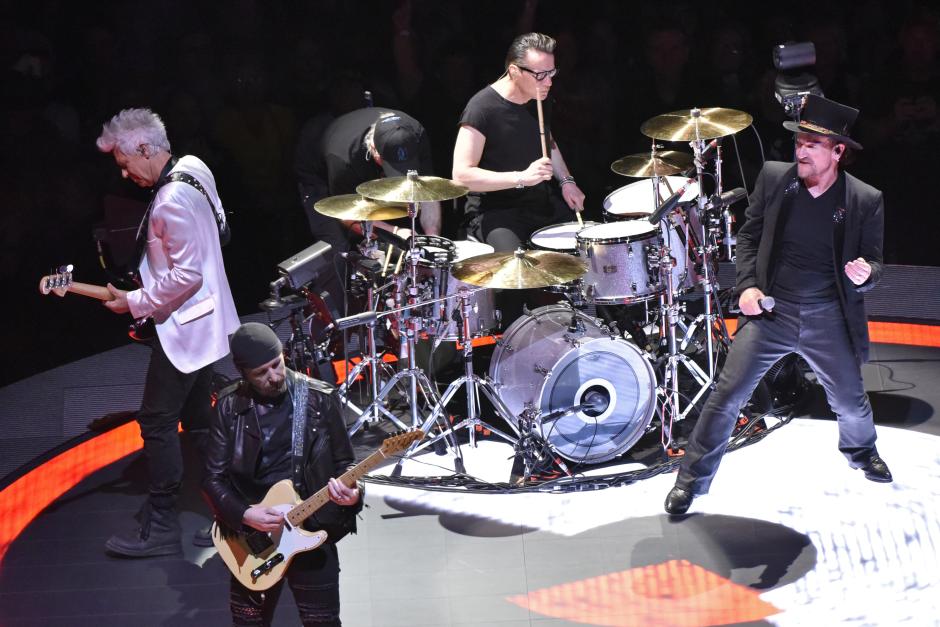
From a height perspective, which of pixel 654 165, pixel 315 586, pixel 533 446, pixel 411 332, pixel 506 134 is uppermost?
pixel 506 134

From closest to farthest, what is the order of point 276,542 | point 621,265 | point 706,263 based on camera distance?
point 276,542
point 621,265
point 706,263

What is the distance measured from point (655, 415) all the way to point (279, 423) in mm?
2994

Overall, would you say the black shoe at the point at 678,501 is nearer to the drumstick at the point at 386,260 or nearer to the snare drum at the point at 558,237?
the snare drum at the point at 558,237

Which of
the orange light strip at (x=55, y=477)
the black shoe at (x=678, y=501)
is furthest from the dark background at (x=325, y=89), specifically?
the black shoe at (x=678, y=501)

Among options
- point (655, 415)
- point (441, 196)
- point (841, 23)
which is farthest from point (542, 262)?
point (841, 23)

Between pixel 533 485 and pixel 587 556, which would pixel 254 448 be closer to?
pixel 587 556

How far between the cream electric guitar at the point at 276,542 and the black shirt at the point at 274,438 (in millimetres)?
81

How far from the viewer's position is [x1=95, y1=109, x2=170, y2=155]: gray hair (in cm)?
498

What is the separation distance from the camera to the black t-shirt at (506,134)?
6.48 meters

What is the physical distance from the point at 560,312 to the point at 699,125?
4.44ft

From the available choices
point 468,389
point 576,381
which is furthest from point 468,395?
point 576,381

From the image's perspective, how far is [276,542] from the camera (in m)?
3.86

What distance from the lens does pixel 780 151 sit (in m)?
8.88

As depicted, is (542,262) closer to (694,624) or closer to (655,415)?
(655,415)
